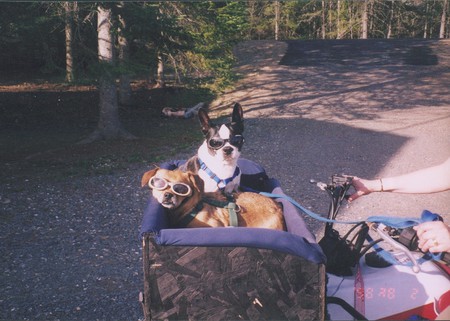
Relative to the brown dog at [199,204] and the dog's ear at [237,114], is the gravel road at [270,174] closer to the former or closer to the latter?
the brown dog at [199,204]

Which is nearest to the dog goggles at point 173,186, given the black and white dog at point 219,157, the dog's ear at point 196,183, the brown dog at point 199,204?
the brown dog at point 199,204

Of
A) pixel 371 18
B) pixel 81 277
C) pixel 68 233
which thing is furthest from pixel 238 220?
pixel 371 18

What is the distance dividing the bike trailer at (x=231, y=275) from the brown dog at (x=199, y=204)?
476mm

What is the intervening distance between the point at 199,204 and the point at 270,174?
518cm

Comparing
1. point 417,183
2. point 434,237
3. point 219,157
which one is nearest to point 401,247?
point 434,237

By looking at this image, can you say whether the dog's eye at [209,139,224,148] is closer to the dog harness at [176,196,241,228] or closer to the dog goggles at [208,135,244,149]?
the dog goggles at [208,135,244,149]

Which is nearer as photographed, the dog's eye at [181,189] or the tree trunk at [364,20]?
the dog's eye at [181,189]

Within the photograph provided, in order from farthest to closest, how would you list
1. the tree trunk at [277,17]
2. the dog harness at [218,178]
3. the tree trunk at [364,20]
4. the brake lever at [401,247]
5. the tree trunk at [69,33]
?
the tree trunk at [364,20], the tree trunk at [277,17], the tree trunk at [69,33], the dog harness at [218,178], the brake lever at [401,247]

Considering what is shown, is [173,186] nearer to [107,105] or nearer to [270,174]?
[270,174]

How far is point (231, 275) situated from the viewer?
2.02 metres

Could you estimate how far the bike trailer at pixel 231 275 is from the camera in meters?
2.01

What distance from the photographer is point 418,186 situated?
8.59ft

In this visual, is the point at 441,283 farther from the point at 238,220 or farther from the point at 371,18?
the point at 371,18

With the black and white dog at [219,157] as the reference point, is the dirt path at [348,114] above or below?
below
